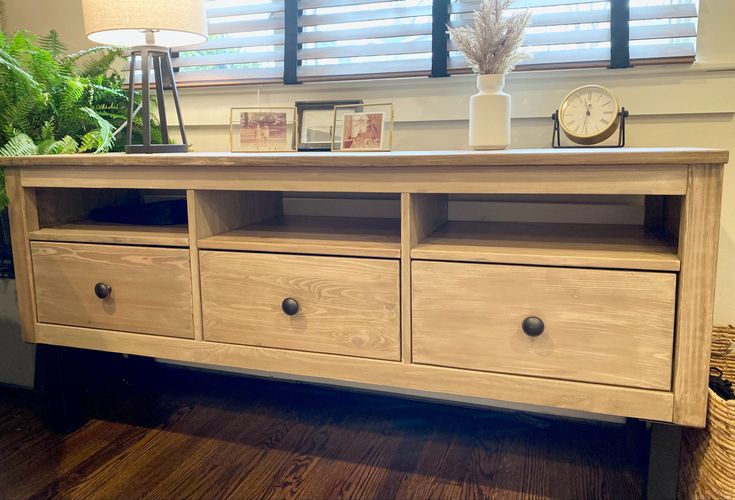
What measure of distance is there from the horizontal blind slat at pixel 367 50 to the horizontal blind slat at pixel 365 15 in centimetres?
7

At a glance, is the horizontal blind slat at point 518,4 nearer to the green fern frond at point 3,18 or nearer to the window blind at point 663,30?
the window blind at point 663,30

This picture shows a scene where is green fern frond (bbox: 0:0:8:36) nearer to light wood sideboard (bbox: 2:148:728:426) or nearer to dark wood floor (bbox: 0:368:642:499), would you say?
light wood sideboard (bbox: 2:148:728:426)

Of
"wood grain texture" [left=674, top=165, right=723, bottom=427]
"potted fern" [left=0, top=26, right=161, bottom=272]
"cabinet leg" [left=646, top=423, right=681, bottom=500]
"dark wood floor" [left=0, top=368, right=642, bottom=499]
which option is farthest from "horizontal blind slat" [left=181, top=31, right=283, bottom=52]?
"cabinet leg" [left=646, top=423, right=681, bottom=500]

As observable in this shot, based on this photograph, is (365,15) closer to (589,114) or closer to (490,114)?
(490,114)

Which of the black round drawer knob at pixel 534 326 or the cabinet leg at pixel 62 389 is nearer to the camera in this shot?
the black round drawer knob at pixel 534 326

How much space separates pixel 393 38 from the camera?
174cm

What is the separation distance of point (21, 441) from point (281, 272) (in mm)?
877

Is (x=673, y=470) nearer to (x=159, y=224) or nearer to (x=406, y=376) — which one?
(x=406, y=376)

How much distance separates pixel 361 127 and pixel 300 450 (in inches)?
33.3

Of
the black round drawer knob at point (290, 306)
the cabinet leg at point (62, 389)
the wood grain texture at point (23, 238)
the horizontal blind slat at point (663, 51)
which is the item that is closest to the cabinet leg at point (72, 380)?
the cabinet leg at point (62, 389)

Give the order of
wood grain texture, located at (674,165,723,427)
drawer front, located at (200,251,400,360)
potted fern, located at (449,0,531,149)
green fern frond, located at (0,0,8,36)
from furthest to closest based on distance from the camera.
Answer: green fern frond, located at (0,0,8,36) → potted fern, located at (449,0,531,149) → drawer front, located at (200,251,400,360) → wood grain texture, located at (674,165,723,427)

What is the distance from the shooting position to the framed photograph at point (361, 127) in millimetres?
1545

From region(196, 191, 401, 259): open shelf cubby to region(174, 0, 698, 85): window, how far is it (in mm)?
371

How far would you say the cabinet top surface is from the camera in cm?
102
